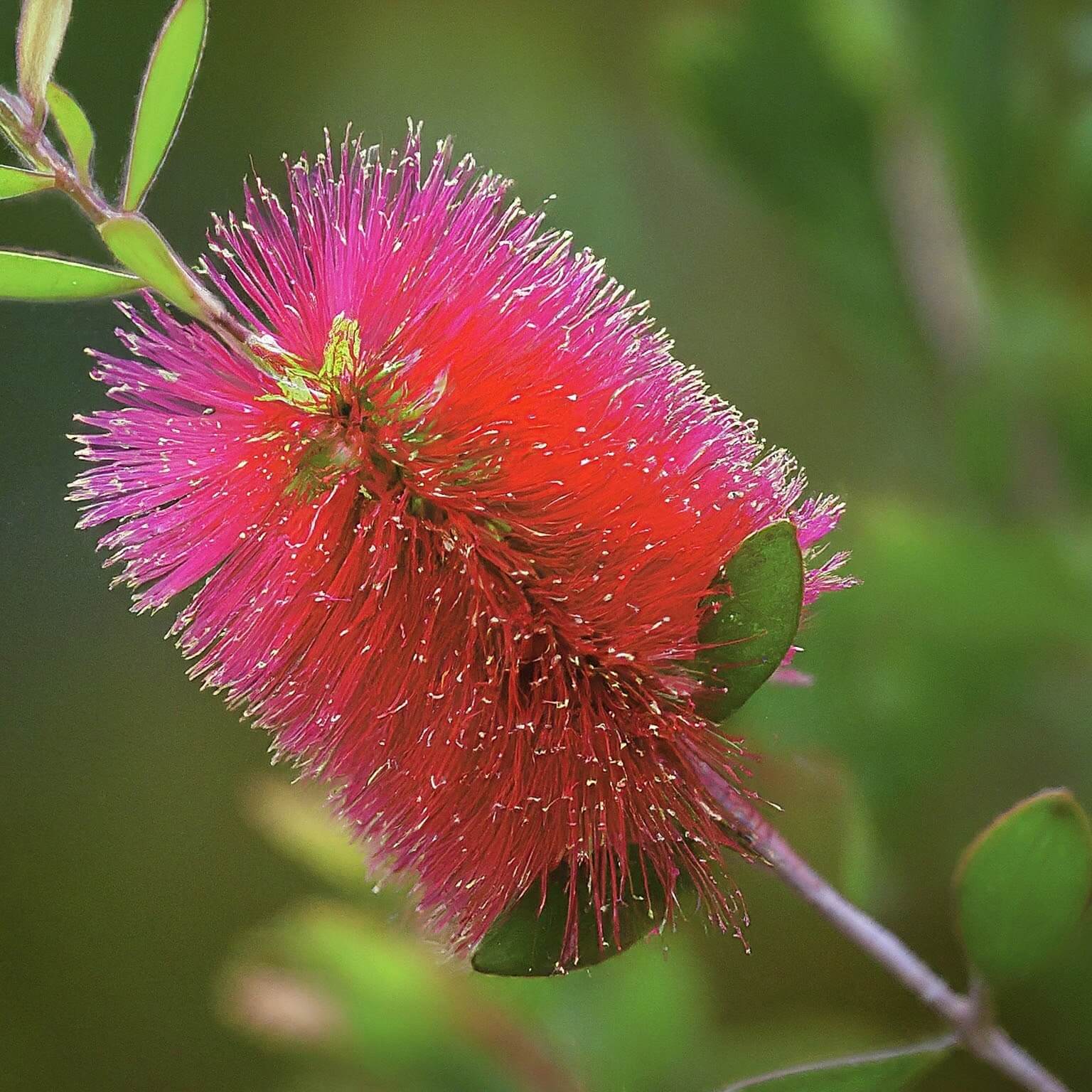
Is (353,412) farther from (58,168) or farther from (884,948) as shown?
(884,948)

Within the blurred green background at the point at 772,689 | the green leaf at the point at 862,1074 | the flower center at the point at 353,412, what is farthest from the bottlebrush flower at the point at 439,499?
the blurred green background at the point at 772,689

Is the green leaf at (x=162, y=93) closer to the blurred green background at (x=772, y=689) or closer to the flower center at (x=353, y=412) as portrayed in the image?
the flower center at (x=353, y=412)

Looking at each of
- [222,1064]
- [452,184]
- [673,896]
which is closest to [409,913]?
[673,896]

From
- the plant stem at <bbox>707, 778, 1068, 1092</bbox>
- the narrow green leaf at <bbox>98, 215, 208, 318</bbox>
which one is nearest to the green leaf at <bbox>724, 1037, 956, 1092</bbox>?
the plant stem at <bbox>707, 778, 1068, 1092</bbox>

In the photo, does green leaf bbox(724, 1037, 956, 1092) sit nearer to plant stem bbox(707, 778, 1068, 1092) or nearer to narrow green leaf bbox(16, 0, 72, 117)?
plant stem bbox(707, 778, 1068, 1092)

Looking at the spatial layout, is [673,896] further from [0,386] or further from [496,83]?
[496,83]
